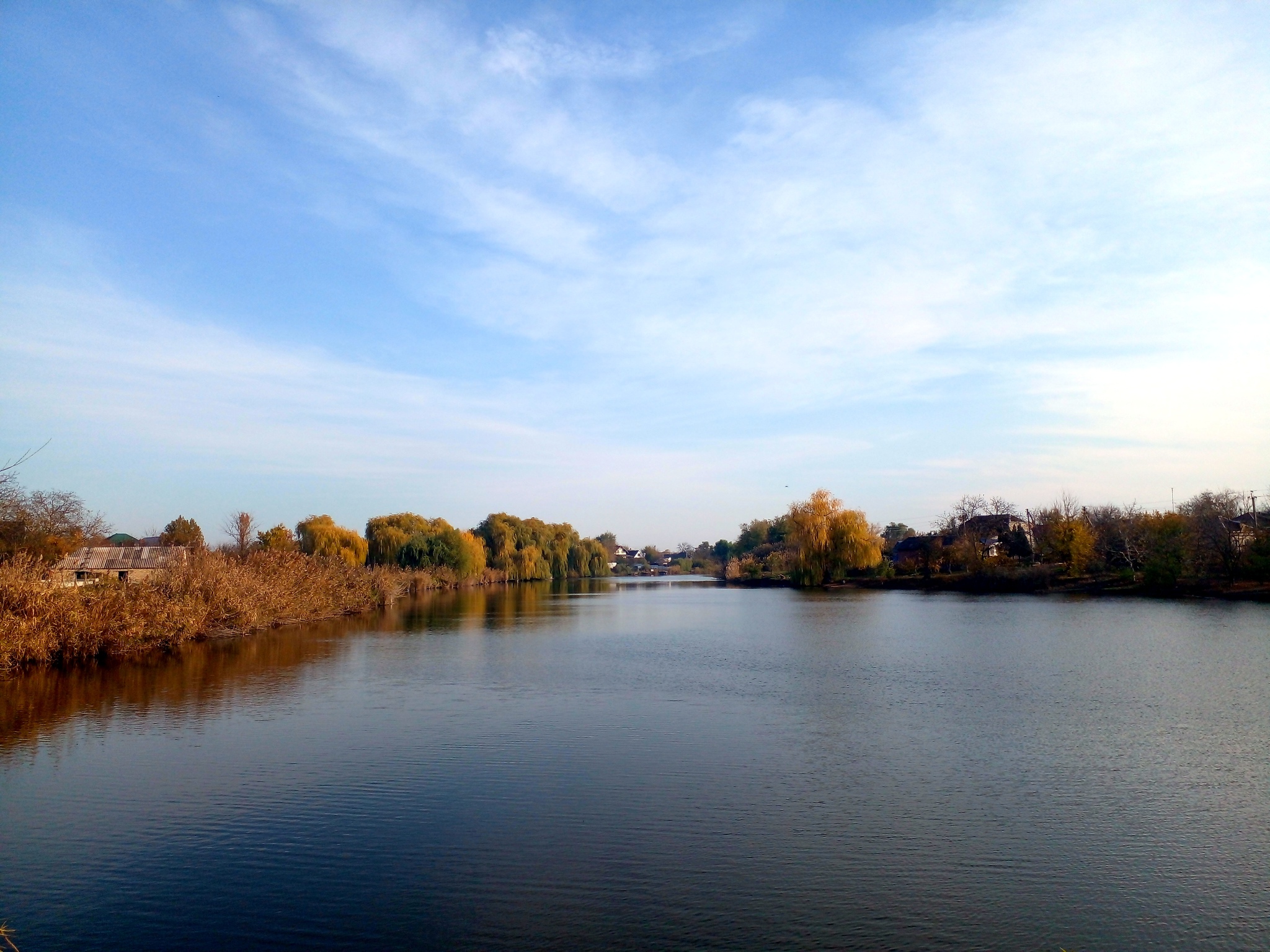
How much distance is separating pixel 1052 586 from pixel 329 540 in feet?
151

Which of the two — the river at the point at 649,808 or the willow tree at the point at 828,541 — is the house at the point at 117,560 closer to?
the river at the point at 649,808

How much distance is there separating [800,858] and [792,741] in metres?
4.38

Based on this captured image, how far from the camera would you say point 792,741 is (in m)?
11.7

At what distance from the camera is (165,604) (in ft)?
76.8

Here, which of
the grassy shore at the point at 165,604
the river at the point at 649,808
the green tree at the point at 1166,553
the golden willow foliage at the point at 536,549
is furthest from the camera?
the golden willow foliage at the point at 536,549

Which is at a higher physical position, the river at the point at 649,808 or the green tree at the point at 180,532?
the green tree at the point at 180,532

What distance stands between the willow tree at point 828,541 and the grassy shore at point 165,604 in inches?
1236

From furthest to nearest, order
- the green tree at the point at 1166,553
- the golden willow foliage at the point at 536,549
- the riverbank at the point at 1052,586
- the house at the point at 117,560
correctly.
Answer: the golden willow foliage at the point at 536,549
the green tree at the point at 1166,553
the riverbank at the point at 1052,586
the house at the point at 117,560

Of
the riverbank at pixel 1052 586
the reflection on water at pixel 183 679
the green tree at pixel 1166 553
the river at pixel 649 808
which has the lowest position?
the river at pixel 649 808

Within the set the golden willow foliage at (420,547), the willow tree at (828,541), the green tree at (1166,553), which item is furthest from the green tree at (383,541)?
the green tree at (1166,553)

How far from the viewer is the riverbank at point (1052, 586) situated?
3628 centimetres

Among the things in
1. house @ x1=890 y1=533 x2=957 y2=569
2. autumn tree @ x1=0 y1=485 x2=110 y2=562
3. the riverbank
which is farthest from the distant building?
autumn tree @ x1=0 y1=485 x2=110 y2=562

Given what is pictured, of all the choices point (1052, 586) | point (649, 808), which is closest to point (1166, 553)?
point (1052, 586)

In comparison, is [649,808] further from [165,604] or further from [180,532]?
[180,532]
